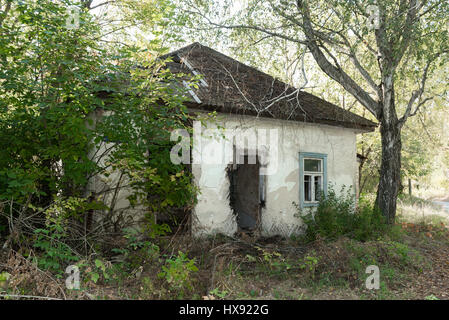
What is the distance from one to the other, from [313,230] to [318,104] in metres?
4.50

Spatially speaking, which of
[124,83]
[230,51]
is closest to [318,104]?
[230,51]

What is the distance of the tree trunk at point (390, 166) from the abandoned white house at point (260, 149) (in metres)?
1.10

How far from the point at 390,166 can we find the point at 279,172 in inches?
136

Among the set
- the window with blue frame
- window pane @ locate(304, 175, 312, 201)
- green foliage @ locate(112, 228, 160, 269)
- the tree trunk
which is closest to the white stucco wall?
the window with blue frame

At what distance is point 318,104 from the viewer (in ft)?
35.1

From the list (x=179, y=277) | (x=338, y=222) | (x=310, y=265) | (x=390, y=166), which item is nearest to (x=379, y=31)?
(x=390, y=166)

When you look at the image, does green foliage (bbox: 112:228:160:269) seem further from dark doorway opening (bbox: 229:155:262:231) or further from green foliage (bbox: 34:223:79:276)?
dark doorway opening (bbox: 229:155:262:231)

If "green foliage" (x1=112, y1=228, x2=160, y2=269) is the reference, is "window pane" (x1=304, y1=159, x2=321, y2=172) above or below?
above

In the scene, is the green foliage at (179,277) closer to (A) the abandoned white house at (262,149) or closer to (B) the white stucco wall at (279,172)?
(B) the white stucco wall at (279,172)

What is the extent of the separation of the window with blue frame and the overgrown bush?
43 cm

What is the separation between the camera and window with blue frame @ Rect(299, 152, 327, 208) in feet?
31.4

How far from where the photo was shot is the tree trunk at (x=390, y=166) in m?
9.50

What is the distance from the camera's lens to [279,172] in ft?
30.0
